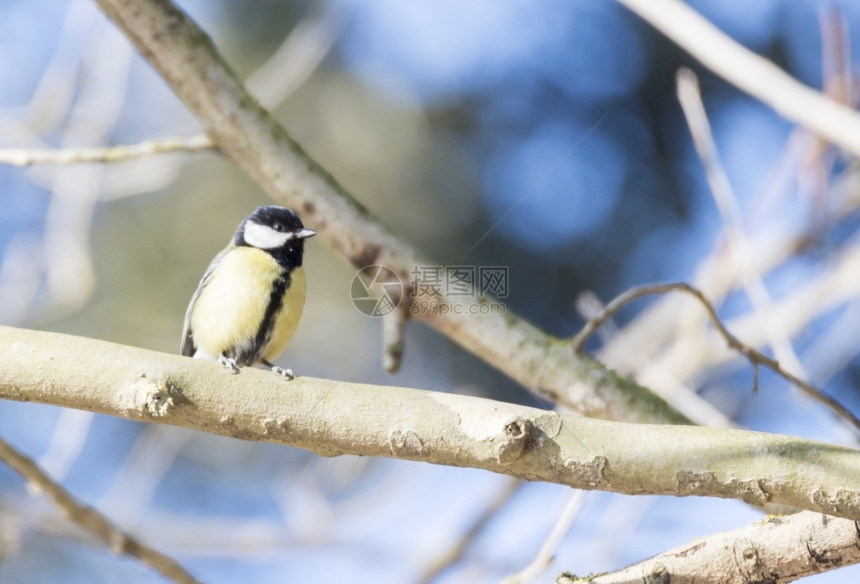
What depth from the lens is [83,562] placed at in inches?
203

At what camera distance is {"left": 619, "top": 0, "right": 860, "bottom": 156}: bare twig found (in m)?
1.29

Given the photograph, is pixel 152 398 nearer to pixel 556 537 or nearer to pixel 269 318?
pixel 556 537

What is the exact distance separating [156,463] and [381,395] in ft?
8.06

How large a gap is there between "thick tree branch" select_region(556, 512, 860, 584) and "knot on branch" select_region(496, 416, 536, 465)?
28 cm

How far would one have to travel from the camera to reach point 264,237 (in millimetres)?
2762

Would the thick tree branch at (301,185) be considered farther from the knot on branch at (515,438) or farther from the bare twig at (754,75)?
the bare twig at (754,75)

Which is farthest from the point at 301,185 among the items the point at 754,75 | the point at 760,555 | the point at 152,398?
the point at 760,555

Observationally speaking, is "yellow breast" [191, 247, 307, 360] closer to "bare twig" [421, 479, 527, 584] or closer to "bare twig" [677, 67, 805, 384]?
"bare twig" [421, 479, 527, 584]

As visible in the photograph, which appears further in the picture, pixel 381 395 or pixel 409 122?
pixel 409 122

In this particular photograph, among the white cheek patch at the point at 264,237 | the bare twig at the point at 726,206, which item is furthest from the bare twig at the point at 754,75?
the white cheek patch at the point at 264,237

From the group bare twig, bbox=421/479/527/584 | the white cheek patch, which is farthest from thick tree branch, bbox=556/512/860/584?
the white cheek patch

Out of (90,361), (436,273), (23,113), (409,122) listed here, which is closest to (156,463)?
(23,113)

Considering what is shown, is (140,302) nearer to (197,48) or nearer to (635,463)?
(197,48)

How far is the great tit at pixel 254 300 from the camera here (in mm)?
2525
